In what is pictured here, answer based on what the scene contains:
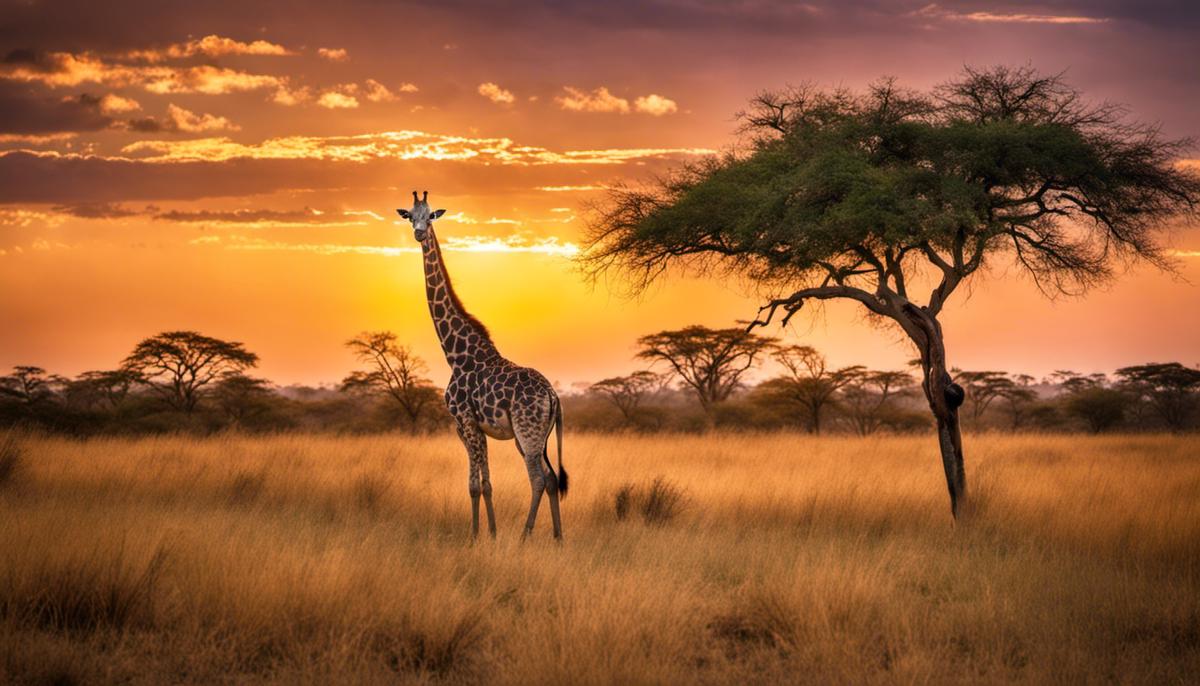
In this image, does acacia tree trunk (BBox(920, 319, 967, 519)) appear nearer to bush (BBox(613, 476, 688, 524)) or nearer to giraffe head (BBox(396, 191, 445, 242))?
bush (BBox(613, 476, 688, 524))

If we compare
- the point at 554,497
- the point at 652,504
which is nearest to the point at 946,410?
the point at 652,504

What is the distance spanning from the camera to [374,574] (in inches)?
312

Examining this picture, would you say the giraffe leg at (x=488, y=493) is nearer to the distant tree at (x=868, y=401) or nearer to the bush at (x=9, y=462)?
the bush at (x=9, y=462)

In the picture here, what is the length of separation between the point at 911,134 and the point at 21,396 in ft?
98.0

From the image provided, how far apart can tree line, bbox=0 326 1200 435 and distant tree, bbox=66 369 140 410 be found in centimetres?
6

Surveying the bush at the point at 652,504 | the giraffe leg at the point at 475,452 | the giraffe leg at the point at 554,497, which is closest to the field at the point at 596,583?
the bush at the point at 652,504

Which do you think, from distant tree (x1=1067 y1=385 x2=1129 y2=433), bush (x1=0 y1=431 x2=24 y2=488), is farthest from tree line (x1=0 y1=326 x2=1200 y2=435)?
bush (x1=0 y1=431 x2=24 y2=488)

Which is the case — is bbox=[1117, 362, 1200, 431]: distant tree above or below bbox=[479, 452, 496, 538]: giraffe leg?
above

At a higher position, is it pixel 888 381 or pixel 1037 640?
pixel 888 381

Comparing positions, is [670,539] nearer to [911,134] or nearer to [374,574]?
[374,574]

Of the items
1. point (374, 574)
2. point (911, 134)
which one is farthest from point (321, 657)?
point (911, 134)

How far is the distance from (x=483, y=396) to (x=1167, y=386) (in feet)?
119

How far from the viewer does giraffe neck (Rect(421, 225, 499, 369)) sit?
→ 11508 millimetres

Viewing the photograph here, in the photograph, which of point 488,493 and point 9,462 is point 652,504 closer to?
point 488,493
